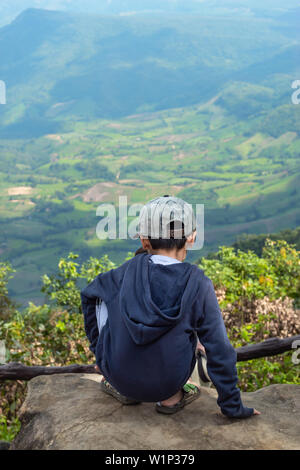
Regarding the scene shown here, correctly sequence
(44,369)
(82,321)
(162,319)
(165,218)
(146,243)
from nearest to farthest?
1. (162,319)
2. (165,218)
3. (146,243)
4. (44,369)
5. (82,321)

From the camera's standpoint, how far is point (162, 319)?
2416 millimetres

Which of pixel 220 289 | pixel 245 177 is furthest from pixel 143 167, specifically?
pixel 220 289

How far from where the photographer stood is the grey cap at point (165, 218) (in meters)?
2.56

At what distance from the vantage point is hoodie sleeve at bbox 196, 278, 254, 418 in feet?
8.39

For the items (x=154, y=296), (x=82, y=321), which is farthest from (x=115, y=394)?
(x=82, y=321)

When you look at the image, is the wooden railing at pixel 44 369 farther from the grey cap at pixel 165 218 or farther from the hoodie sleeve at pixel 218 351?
the grey cap at pixel 165 218

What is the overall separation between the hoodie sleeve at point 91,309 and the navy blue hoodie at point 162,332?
0.10 m

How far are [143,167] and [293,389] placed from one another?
7242 inches

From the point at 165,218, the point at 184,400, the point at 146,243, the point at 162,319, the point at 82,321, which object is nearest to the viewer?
the point at 162,319

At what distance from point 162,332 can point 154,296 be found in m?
0.20

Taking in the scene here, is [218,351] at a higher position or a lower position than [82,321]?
higher

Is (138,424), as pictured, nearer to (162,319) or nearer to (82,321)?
(162,319)

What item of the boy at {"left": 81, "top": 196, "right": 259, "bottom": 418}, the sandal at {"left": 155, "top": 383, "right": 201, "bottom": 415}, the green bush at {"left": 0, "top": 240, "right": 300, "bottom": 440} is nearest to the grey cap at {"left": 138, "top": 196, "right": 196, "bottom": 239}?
the boy at {"left": 81, "top": 196, "right": 259, "bottom": 418}

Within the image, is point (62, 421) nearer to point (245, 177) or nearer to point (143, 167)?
point (245, 177)
